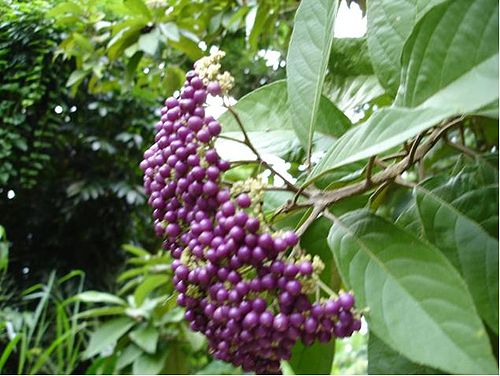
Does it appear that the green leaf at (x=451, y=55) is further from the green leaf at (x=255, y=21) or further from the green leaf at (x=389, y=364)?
the green leaf at (x=255, y=21)

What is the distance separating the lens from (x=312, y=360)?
0.48m

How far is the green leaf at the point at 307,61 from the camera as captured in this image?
42 centimetres

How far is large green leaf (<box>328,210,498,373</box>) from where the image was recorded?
0.97 feet

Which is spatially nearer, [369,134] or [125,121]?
[369,134]

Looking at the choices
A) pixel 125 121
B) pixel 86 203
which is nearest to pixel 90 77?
pixel 125 121

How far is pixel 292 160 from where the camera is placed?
0.51 metres

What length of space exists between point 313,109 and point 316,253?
0.10 meters

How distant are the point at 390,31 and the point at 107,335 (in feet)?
3.75

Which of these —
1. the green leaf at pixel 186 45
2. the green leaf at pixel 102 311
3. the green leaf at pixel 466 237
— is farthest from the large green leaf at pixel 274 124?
the green leaf at pixel 102 311

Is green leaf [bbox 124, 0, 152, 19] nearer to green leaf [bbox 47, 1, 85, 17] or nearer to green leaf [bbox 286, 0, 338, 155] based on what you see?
green leaf [bbox 47, 1, 85, 17]

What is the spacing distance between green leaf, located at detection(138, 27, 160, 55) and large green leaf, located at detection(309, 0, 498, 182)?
670mm

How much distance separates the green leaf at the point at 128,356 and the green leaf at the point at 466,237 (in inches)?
41.1

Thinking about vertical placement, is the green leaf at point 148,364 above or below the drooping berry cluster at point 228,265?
below

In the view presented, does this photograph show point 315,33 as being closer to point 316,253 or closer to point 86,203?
point 316,253
